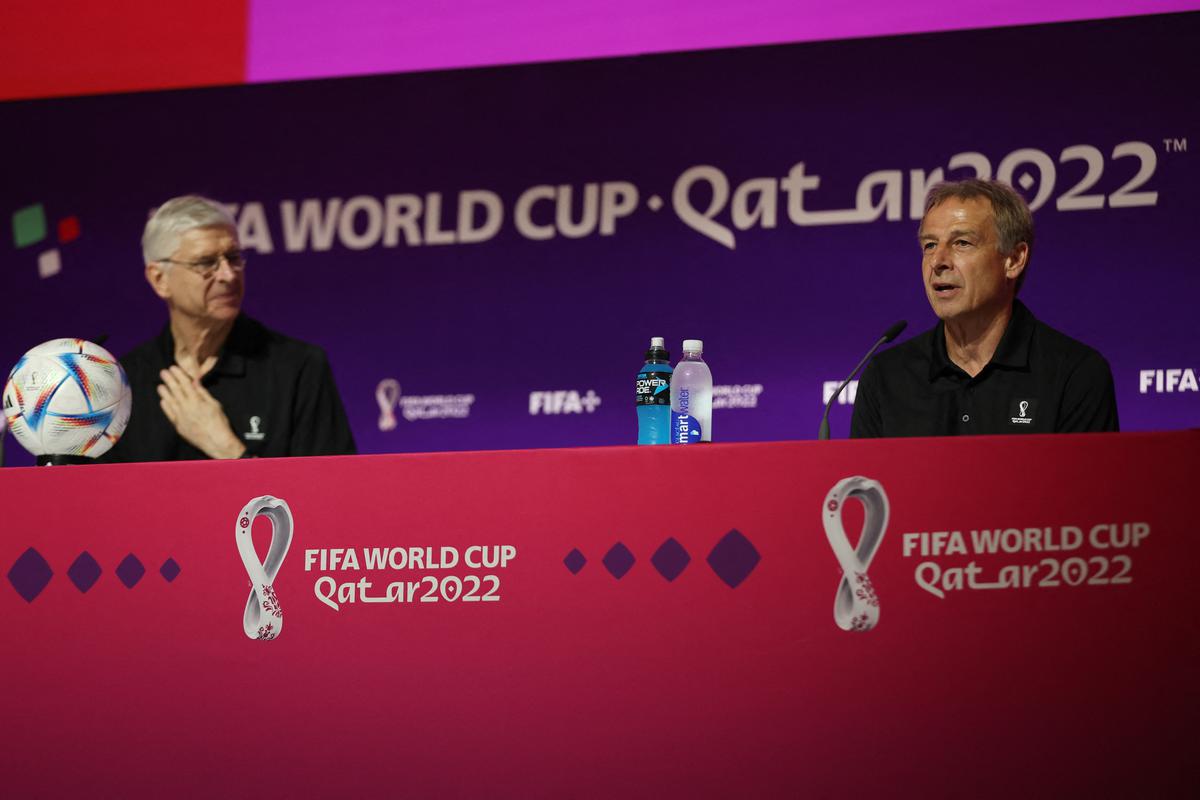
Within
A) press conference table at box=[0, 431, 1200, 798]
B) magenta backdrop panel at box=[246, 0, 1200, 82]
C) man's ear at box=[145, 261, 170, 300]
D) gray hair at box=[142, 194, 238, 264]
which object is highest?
magenta backdrop panel at box=[246, 0, 1200, 82]

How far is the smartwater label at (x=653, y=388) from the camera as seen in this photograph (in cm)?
285

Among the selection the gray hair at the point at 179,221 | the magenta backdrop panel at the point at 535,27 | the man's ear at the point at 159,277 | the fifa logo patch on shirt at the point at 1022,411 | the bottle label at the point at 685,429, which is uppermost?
the magenta backdrop panel at the point at 535,27

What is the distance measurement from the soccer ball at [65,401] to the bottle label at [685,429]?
1173 millimetres

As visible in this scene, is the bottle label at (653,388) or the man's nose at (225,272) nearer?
the bottle label at (653,388)

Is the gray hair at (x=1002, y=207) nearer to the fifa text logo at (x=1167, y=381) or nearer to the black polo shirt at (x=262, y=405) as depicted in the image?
the fifa text logo at (x=1167, y=381)

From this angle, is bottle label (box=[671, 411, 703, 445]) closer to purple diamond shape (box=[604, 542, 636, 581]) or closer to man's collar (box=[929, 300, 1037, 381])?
man's collar (box=[929, 300, 1037, 381])

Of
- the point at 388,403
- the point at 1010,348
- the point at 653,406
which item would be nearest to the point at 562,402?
the point at 388,403

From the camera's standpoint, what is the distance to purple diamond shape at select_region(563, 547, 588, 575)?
2.32 meters

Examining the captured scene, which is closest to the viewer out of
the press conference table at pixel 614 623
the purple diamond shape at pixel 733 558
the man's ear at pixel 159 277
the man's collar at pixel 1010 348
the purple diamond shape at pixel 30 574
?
the press conference table at pixel 614 623

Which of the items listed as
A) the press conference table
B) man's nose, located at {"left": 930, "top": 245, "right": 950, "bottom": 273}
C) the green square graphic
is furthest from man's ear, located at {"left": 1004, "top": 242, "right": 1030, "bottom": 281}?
the green square graphic

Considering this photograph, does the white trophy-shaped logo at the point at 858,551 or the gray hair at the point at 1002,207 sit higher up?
the gray hair at the point at 1002,207

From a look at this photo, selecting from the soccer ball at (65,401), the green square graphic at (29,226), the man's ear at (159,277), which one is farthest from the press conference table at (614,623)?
the green square graphic at (29,226)

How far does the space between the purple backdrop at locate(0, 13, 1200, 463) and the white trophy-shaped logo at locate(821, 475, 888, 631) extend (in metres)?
1.83

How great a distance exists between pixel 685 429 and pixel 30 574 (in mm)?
1302
